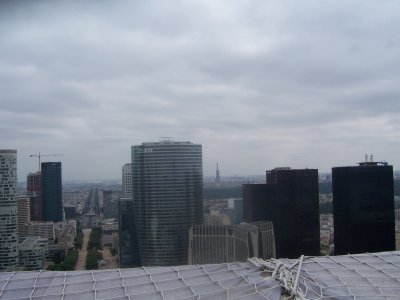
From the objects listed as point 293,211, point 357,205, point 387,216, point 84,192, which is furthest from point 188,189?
point 84,192

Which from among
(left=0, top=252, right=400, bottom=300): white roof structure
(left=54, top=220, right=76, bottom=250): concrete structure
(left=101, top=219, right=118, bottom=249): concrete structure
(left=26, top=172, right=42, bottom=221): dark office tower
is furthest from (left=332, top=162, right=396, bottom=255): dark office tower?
(left=26, top=172, right=42, bottom=221): dark office tower

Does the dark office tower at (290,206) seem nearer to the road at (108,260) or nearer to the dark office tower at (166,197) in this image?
the dark office tower at (166,197)

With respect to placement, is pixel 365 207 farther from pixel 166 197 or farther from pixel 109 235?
pixel 109 235

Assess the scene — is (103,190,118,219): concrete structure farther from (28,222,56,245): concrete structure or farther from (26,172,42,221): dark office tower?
(28,222,56,245): concrete structure

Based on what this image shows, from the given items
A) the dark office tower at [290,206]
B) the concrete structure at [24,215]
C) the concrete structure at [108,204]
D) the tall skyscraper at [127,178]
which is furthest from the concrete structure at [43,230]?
the dark office tower at [290,206]

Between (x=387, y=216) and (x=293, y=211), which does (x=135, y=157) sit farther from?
(x=387, y=216)

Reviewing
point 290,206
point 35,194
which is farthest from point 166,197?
point 35,194

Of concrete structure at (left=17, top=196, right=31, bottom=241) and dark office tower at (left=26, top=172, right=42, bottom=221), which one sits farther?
dark office tower at (left=26, top=172, right=42, bottom=221)

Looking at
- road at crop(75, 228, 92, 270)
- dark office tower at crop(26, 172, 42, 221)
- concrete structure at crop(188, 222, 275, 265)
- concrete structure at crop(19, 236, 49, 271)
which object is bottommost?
road at crop(75, 228, 92, 270)
